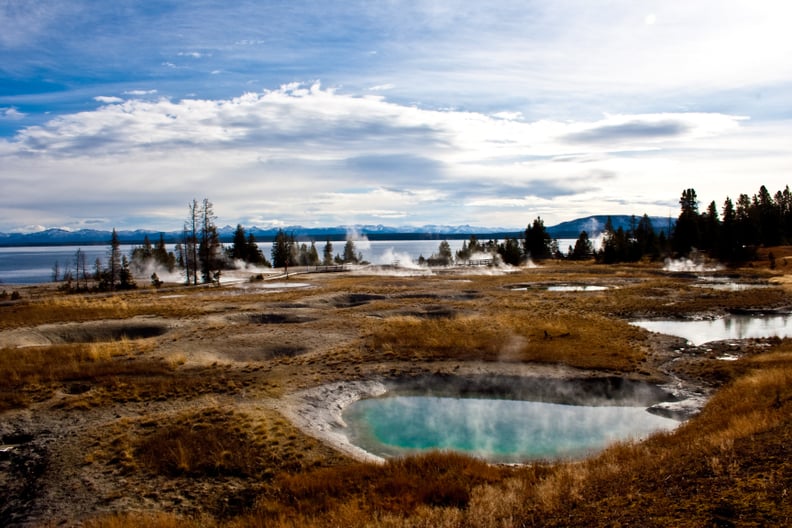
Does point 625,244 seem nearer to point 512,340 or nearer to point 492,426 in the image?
point 512,340

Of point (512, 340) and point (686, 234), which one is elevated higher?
point (686, 234)

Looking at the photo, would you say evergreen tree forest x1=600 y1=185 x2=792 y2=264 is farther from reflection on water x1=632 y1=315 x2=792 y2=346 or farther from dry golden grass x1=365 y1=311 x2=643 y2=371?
dry golden grass x1=365 y1=311 x2=643 y2=371

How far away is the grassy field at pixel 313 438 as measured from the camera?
1084 cm

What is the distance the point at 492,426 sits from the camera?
2058 cm

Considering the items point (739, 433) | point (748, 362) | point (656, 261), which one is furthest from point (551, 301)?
point (656, 261)

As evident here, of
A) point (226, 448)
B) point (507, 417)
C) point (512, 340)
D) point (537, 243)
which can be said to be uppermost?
point (537, 243)

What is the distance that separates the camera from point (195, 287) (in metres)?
72.7

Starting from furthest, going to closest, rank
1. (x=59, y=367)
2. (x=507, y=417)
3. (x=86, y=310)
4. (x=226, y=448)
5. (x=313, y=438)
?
(x=86, y=310), (x=59, y=367), (x=507, y=417), (x=313, y=438), (x=226, y=448)

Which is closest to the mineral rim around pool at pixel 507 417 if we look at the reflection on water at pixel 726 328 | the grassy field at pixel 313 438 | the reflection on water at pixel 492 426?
the reflection on water at pixel 492 426

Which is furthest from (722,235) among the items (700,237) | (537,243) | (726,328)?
(726,328)

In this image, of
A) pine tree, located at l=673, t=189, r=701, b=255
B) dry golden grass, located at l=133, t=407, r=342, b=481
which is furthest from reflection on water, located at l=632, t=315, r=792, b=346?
pine tree, located at l=673, t=189, r=701, b=255

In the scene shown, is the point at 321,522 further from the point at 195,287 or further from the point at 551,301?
the point at 195,287

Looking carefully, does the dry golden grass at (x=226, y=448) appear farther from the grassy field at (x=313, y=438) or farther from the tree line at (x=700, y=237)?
the tree line at (x=700, y=237)

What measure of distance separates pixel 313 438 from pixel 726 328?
1509 inches
